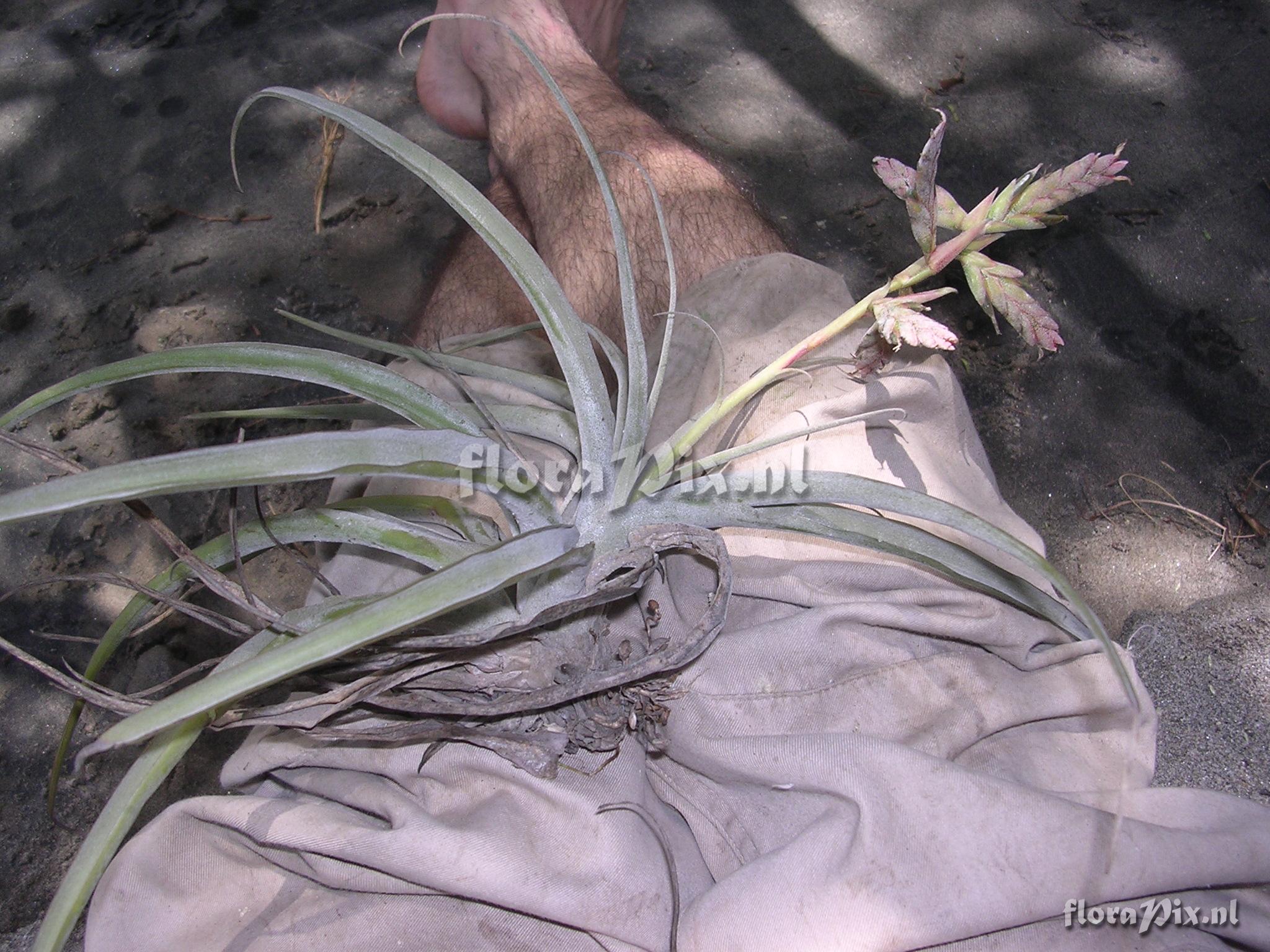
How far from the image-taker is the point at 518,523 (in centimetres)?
79

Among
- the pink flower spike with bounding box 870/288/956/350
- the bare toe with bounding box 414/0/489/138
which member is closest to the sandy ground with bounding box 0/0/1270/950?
the bare toe with bounding box 414/0/489/138

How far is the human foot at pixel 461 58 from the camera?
1.86 meters

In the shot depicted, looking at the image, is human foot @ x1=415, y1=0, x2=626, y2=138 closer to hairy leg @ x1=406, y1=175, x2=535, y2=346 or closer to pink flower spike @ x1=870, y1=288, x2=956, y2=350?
hairy leg @ x1=406, y1=175, x2=535, y2=346

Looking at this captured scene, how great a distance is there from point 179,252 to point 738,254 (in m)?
1.24

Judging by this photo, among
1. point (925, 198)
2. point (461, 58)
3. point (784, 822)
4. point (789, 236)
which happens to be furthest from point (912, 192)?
point (461, 58)

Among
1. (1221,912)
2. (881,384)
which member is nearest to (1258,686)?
(1221,912)

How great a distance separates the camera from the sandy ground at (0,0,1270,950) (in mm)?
1395

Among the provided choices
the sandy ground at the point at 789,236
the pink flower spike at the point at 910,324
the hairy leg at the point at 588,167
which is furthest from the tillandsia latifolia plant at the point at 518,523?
the sandy ground at the point at 789,236

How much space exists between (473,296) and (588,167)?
34cm

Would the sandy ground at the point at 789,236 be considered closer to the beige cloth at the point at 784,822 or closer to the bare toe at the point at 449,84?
the bare toe at the point at 449,84

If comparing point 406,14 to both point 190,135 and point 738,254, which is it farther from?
point 738,254

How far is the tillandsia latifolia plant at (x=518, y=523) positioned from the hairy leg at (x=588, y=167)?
0.53 metres

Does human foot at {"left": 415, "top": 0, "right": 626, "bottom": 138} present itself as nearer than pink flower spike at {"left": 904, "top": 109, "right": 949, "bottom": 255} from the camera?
No

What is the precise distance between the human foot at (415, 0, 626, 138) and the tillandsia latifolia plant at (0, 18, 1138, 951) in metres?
1.22
